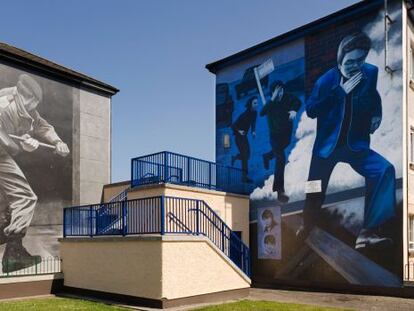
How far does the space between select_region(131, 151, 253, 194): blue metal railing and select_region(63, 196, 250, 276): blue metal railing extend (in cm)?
167

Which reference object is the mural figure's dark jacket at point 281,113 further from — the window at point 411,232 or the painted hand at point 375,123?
the window at point 411,232

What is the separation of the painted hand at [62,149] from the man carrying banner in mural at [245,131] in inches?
310

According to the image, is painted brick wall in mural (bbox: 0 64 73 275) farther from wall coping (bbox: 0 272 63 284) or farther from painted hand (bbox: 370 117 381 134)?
painted hand (bbox: 370 117 381 134)

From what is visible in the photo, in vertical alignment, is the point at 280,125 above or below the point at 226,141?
above

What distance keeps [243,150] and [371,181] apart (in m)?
6.24

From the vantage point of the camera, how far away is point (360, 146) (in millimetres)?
15898

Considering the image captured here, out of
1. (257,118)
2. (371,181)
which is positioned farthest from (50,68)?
(371,181)

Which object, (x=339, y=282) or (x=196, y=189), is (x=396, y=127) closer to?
(x=339, y=282)

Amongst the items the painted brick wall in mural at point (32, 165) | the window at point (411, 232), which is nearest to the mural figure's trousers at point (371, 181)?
the window at point (411, 232)

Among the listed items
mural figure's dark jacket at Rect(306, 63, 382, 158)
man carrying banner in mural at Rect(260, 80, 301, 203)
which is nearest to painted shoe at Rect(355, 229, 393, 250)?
mural figure's dark jacket at Rect(306, 63, 382, 158)

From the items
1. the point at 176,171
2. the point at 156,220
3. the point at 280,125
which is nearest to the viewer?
the point at 156,220

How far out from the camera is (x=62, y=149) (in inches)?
775

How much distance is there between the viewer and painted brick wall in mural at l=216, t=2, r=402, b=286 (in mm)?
15219

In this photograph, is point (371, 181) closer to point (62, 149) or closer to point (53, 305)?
point (53, 305)
